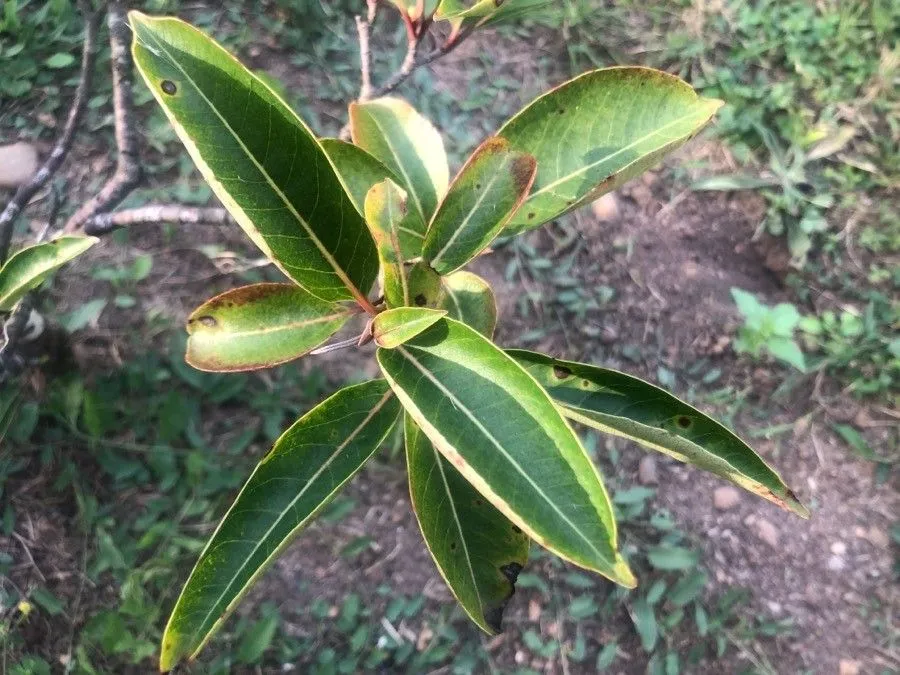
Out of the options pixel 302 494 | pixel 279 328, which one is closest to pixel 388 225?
pixel 279 328

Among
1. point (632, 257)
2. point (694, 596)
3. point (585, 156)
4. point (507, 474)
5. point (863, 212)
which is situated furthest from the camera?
point (863, 212)

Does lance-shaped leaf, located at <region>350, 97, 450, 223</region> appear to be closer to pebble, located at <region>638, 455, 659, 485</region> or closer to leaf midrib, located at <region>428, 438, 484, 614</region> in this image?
leaf midrib, located at <region>428, 438, 484, 614</region>

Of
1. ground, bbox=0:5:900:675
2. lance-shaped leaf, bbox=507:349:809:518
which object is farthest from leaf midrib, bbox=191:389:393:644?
ground, bbox=0:5:900:675

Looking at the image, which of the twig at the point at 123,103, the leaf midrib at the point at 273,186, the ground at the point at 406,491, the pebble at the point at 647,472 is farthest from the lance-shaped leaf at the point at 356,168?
the pebble at the point at 647,472

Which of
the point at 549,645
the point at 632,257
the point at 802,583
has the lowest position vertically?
the point at 802,583

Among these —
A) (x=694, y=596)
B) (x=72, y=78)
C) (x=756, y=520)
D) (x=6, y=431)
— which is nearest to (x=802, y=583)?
(x=756, y=520)

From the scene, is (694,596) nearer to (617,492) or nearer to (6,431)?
(617,492)

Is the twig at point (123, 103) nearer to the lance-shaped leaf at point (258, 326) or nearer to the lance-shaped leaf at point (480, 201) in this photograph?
the lance-shaped leaf at point (258, 326)
